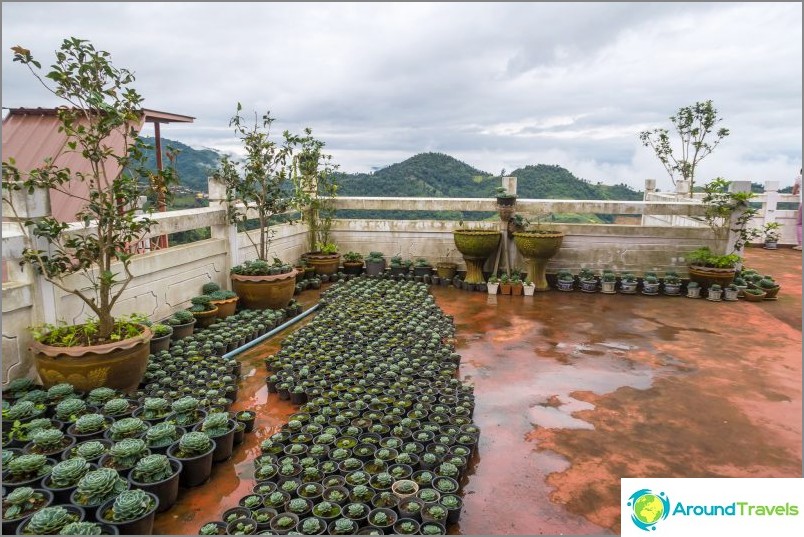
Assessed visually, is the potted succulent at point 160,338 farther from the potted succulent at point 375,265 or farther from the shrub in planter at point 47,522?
the potted succulent at point 375,265

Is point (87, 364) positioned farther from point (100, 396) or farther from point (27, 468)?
point (27, 468)

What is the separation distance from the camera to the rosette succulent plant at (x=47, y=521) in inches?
95.6

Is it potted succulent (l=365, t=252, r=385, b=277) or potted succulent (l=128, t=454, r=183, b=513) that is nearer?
potted succulent (l=128, t=454, r=183, b=513)

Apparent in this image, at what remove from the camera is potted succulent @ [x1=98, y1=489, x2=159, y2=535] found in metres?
2.56

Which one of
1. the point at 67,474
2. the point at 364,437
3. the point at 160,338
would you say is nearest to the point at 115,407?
the point at 67,474

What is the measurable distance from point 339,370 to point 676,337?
4115mm

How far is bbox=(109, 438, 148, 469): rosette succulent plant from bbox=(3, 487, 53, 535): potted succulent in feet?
1.11

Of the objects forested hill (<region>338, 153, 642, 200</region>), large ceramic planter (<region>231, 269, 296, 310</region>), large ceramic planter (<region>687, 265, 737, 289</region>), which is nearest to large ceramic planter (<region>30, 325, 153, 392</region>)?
large ceramic planter (<region>231, 269, 296, 310</region>)

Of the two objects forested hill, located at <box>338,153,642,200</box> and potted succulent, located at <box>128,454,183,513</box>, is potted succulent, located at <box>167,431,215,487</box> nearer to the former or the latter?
potted succulent, located at <box>128,454,183,513</box>

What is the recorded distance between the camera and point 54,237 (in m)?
4.08

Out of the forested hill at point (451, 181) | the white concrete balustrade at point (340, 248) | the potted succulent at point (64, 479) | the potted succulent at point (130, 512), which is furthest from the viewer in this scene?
the forested hill at point (451, 181)

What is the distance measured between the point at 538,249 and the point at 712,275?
107 inches

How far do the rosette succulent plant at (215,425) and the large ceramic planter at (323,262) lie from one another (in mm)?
5623

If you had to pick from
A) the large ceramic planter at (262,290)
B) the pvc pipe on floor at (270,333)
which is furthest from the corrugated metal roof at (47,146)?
the pvc pipe on floor at (270,333)
